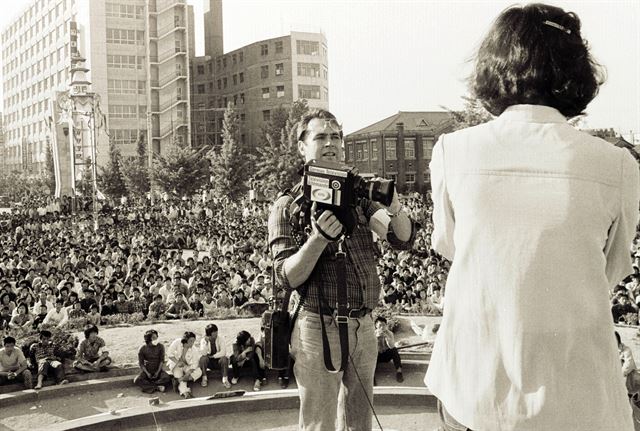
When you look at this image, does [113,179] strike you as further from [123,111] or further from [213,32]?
[213,32]

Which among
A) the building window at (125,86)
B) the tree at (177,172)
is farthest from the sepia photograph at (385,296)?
the building window at (125,86)

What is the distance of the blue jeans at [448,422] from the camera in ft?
5.41

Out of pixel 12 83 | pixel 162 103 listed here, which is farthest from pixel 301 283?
pixel 12 83

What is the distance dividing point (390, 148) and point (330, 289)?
6460 cm

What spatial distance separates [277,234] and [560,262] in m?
1.72

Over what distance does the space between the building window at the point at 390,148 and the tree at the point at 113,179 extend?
84.2 ft

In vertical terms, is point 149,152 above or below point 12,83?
below

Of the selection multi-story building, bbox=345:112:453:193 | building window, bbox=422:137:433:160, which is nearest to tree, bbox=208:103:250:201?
multi-story building, bbox=345:112:453:193

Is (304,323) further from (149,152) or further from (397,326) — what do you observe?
(149,152)

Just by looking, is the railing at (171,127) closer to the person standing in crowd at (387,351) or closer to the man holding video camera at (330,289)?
the person standing in crowd at (387,351)

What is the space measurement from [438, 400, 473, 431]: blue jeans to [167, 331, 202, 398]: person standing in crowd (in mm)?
8139

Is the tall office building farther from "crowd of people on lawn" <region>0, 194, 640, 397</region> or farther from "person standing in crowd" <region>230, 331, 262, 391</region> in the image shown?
"person standing in crowd" <region>230, 331, 262, 391</region>

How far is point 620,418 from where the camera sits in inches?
58.4

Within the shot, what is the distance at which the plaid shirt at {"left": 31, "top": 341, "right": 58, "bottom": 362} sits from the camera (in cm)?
958
